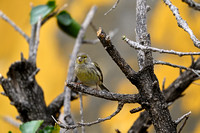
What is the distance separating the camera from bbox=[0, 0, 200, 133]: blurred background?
19.1 feet

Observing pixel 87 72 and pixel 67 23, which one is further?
pixel 67 23

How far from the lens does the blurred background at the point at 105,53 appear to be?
583cm

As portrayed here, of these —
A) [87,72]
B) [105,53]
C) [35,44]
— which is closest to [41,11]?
[35,44]

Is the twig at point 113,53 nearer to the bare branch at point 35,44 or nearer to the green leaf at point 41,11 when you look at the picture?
the bare branch at point 35,44

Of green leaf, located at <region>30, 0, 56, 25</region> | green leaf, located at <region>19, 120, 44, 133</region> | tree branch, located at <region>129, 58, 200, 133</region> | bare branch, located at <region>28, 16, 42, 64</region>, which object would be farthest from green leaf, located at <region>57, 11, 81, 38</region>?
green leaf, located at <region>19, 120, 44, 133</region>

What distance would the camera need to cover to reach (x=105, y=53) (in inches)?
271

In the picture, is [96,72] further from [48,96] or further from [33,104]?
[48,96]

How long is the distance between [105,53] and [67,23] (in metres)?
2.84

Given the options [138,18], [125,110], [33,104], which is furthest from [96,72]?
[125,110]

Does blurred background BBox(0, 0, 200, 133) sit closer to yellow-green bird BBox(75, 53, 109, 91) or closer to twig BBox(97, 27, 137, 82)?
yellow-green bird BBox(75, 53, 109, 91)

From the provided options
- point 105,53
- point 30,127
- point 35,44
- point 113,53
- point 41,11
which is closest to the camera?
point 113,53

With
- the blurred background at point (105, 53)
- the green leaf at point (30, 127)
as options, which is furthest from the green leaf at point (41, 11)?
the blurred background at point (105, 53)

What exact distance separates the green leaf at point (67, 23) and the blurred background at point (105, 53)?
2271 mm

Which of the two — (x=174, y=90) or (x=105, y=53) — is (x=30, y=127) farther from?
(x=105, y=53)
